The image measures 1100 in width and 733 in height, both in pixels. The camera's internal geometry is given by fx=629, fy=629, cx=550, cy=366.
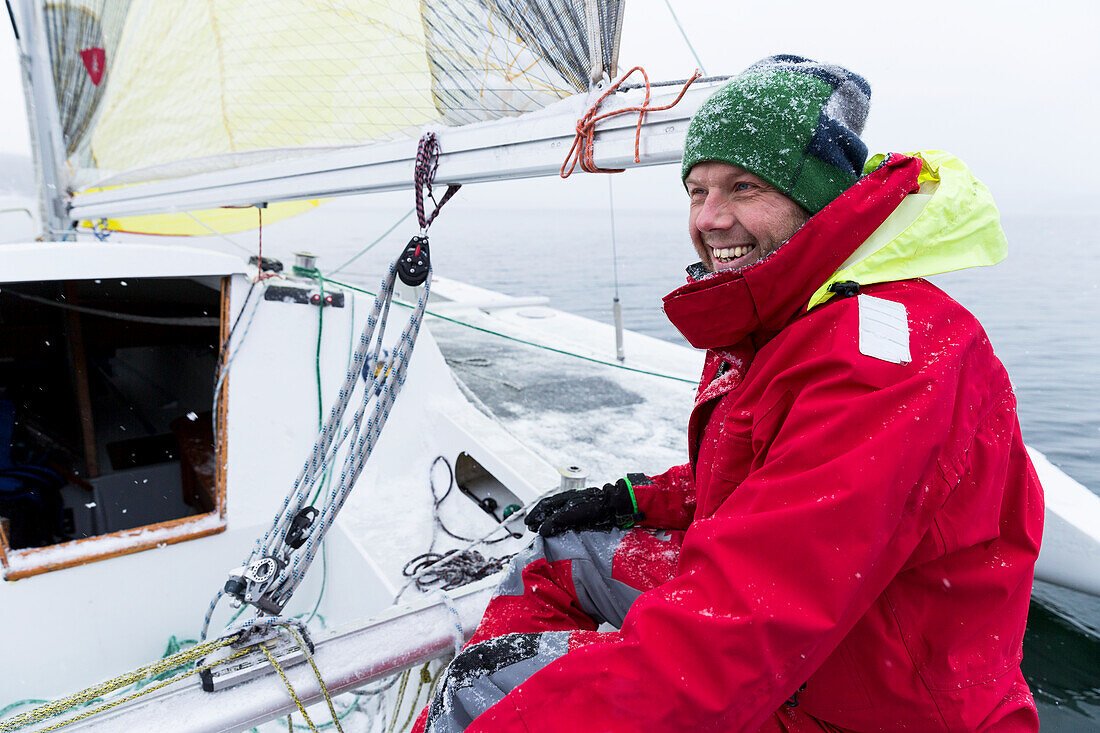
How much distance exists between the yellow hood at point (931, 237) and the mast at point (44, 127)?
4.45 meters

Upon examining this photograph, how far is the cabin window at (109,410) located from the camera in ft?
9.73

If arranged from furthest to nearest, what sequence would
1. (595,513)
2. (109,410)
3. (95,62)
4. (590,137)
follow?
(109,410) < (95,62) < (595,513) < (590,137)

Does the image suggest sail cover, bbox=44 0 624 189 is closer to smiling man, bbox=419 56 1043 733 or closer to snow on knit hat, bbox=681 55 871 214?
snow on knit hat, bbox=681 55 871 214

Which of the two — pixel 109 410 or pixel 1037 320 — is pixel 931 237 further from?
pixel 1037 320

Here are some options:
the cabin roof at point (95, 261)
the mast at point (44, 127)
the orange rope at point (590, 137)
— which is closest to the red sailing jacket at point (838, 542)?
the orange rope at point (590, 137)

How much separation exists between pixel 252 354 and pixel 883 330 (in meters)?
2.57

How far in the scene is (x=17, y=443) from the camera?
320cm

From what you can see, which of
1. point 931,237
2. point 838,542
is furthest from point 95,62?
point 838,542

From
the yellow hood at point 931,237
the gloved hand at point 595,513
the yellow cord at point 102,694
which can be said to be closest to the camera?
the yellow hood at point 931,237

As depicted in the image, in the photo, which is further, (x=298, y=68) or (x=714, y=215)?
(x=298, y=68)

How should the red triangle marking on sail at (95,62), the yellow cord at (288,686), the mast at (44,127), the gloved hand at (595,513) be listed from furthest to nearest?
the mast at (44,127) → the red triangle marking on sail at (95,62) → the gloved hand at (595,513) → the yellow cord at (288,686)

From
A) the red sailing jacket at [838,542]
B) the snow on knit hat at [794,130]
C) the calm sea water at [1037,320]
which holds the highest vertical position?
the snow on knit hat at [794,130]

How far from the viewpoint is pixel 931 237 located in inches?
33.8

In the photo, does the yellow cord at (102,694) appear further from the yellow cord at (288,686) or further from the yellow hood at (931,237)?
the yellow hood at (931,237)
